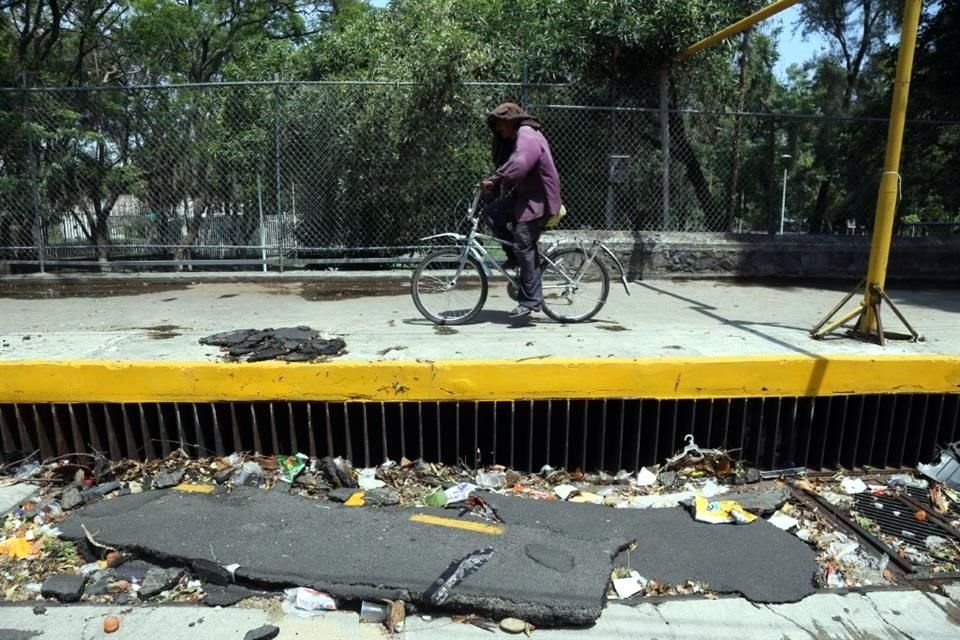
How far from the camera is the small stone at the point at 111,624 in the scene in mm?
2975

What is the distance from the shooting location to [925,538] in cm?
389

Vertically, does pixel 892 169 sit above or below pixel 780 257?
above

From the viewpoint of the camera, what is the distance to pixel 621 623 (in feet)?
10.1

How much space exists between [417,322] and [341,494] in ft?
7.10

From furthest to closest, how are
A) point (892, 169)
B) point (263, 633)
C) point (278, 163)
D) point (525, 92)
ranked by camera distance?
point (278, 163), point (525, 92), point (892, 169), point (263, 633)

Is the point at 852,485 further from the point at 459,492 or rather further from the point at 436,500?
the point at 436,500

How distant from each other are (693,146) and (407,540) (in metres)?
7.49

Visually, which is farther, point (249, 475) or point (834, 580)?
point (249, 475)

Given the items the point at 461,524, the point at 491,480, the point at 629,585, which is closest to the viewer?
the point at 629,585

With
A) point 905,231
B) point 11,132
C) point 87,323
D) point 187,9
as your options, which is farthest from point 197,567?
point 187,9

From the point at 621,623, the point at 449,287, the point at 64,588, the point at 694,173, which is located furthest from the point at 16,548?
the point at 694,173

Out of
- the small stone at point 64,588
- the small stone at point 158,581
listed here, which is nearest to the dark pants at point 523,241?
the small stone at point 158,581

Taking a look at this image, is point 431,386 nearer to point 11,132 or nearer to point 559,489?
point 559,489

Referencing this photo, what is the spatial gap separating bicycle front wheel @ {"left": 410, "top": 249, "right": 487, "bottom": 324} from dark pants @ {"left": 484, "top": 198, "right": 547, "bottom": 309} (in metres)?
0.32
